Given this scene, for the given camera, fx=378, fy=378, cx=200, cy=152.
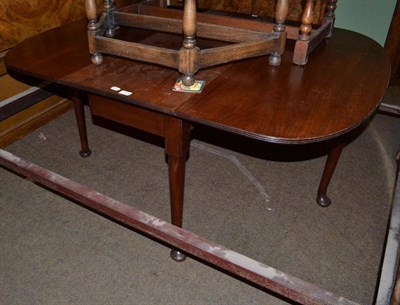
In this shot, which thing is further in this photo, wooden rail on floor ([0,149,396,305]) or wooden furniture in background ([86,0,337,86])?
wooden furniture in background ([86,0,337,86])

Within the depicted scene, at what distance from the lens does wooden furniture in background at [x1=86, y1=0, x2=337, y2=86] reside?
1.16 meters

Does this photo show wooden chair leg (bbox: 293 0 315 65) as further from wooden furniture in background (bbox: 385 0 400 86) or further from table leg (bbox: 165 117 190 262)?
wooden furniture in background (bbox: 385 0 400 86)

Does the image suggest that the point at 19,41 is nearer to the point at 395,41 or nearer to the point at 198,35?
the point at 198,35

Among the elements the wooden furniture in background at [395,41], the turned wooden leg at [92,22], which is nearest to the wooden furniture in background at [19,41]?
the turned wooden leg at [92,22]

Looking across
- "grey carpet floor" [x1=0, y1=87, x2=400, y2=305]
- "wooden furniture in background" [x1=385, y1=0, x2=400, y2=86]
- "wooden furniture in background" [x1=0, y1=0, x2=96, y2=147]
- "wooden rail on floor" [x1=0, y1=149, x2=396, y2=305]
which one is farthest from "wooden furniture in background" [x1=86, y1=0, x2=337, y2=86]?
"wooden furniture in background" [x1=385, y1=0, x2=400, y2=86]

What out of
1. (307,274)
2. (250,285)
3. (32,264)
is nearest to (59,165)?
(32,264)

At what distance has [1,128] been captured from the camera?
2201 millimetres

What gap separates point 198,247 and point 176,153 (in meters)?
0.32

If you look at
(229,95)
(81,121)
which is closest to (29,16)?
(81,121)

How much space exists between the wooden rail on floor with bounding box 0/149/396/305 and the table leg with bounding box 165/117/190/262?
0.22 m

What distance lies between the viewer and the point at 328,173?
176 cm

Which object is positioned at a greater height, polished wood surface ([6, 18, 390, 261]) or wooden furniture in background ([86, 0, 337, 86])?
wooden furniture in background ([86, 0, 337, 86])

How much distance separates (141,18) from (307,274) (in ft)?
4.12

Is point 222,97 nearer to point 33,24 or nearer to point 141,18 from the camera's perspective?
point 141,18
